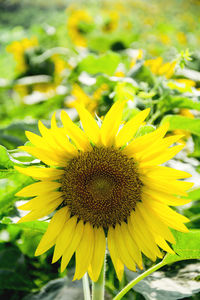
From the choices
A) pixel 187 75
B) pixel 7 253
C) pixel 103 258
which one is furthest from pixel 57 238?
pixel 187 75

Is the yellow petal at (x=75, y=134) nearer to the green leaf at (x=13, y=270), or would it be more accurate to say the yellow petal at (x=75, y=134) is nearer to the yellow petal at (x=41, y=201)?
the yellow petal at (x=41, y=201)

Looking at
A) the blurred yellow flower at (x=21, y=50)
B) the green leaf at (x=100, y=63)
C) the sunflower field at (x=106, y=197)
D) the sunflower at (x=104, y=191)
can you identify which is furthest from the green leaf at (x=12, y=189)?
the blurred yellow flower at (x=21, y=50)

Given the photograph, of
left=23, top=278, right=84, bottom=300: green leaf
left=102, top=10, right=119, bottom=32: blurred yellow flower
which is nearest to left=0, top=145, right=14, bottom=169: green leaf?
left=23, top=278, right=84, bottom=300: green leaf

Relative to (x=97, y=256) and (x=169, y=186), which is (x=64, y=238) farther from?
(x=169, y=186)

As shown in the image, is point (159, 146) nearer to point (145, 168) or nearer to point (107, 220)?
point (145, 168)

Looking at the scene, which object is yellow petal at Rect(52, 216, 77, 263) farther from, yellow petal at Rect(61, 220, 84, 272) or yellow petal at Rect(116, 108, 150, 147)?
yellow petal at Rect(116, 108, 150, 147)
